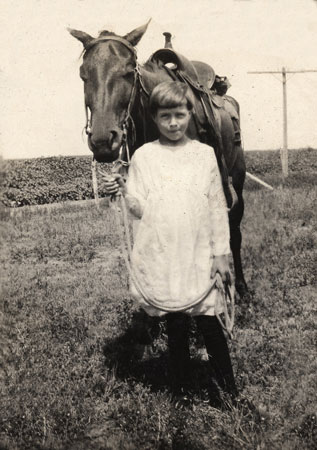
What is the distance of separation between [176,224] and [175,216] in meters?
0.04

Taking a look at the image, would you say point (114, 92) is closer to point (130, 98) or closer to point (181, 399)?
point (130, 98)

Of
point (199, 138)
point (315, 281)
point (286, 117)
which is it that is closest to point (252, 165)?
point (286, 117)

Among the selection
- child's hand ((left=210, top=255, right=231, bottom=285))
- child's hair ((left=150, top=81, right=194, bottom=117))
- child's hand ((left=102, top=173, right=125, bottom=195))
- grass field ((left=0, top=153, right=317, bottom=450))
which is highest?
child's hair ((left=150, top=81, right=194, bottom=117))

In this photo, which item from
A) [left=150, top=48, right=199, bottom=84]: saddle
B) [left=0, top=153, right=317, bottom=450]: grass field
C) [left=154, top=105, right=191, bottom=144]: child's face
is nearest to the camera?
[left=154, top=105, right=191, bottom=144]: child's face

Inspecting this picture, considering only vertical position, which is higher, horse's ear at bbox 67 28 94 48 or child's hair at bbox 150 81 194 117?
horse's ear at bbox 67 28 94 48

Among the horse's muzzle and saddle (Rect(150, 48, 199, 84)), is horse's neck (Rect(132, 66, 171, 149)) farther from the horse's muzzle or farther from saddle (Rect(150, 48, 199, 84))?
the horse's muzzle

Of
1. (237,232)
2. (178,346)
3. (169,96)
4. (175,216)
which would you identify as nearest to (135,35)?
(169,96)

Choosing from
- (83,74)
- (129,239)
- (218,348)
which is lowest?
(218,348)

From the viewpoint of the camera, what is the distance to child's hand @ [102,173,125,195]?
2.64 metres

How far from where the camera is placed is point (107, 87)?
3.17m

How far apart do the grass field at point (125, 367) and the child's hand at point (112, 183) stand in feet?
4.58

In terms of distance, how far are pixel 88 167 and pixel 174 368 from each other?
23384mm

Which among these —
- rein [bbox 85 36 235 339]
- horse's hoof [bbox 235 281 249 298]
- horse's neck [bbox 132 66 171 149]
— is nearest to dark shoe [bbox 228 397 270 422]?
rein [bbox 85 36 235 339]

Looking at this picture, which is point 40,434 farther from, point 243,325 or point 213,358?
point 243,325
